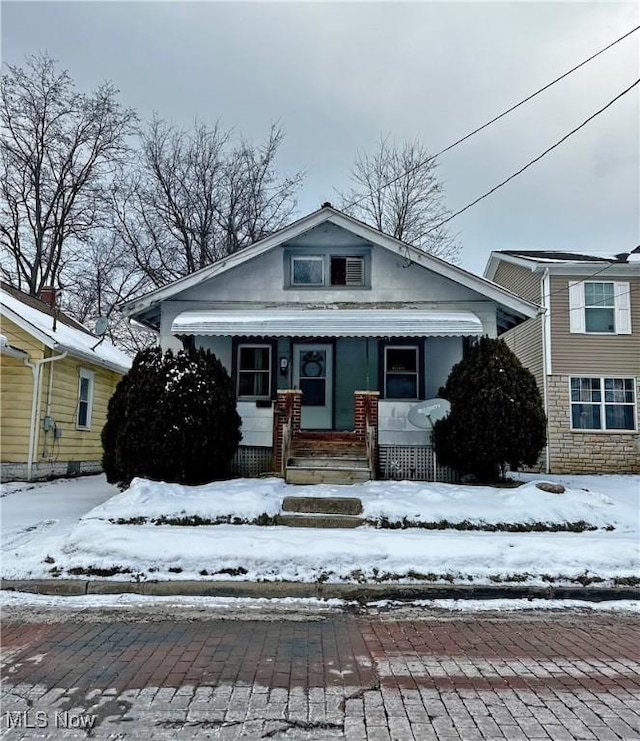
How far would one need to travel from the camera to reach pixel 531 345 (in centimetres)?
1911

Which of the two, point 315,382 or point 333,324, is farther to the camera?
point 315,382

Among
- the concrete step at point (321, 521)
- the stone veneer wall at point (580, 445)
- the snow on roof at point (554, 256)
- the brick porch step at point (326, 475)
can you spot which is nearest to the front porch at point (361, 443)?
the brick porch step at point (326, 475)

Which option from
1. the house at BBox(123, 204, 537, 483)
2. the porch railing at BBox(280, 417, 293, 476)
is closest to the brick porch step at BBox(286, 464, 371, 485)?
the porch railing at BBox(280, 417, 293, 476)

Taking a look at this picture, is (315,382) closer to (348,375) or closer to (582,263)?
(348,375)

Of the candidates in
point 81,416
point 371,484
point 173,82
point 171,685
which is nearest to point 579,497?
point 371,484

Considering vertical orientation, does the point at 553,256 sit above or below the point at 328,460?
above

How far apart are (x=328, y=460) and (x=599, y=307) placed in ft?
37.6

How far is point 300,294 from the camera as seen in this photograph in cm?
1295

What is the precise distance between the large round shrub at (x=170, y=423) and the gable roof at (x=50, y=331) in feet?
13.6

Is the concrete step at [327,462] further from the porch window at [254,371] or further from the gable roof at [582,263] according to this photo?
the gable roof at [582,263]

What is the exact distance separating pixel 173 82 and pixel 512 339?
14.5 m

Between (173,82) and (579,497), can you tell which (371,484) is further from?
(173,82)

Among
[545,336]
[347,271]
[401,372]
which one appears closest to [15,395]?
[347,271]

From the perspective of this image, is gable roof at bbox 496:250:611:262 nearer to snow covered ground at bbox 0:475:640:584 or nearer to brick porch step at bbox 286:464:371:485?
snow covered ground at bbox 0:475:640:584
